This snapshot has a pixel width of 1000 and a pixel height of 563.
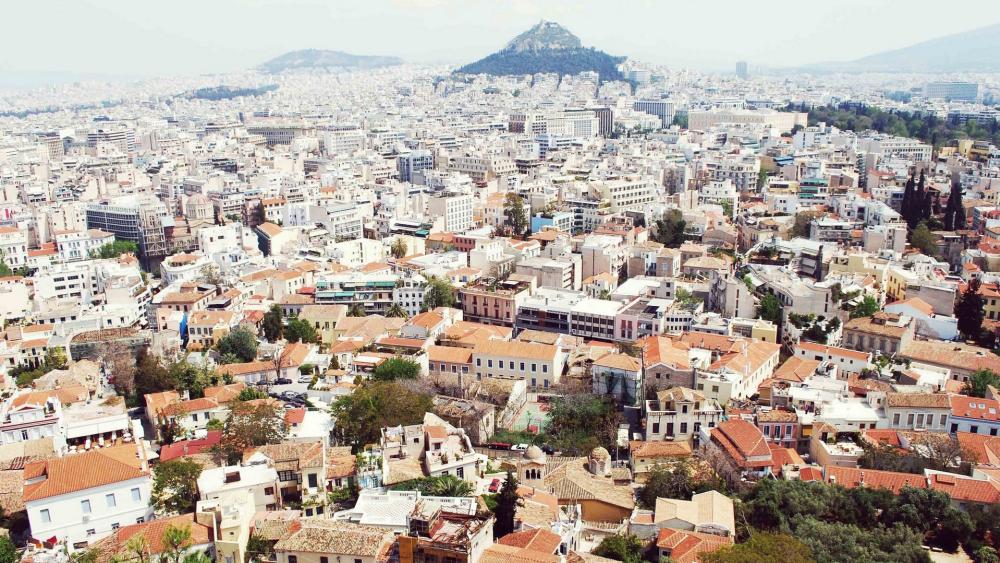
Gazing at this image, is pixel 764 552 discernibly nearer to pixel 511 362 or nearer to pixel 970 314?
pixel 511 362

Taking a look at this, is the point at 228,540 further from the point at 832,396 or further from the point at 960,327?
the point at 960,327

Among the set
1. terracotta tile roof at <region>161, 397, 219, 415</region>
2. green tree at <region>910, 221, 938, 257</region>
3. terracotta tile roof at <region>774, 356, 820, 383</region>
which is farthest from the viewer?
green tree at <region>910, 221, 938, 257</region>

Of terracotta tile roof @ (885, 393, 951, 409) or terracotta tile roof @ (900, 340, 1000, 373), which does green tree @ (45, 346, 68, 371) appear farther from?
terracotta tile roof @ (900, 340, 1000, 373)

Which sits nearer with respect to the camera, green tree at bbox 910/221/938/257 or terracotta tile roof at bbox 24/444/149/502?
terracotta tile roof at bbox 24/444/149/502

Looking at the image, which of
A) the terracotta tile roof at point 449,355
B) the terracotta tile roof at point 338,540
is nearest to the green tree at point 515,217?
the terracotta tile roof at point 449,355

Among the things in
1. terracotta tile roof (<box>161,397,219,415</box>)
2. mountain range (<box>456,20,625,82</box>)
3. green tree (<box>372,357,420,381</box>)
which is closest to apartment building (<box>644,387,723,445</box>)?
green tree (<box>372,357,420,381</box>)
